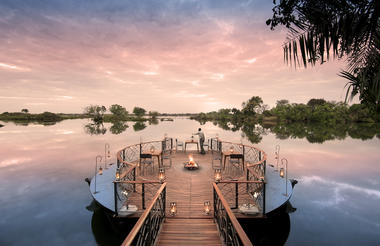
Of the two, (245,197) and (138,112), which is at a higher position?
(138,112)

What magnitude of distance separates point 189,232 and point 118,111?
298 ft

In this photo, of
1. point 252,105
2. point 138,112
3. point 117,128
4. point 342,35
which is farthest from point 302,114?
point 138,112

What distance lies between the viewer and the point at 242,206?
16.8 ft

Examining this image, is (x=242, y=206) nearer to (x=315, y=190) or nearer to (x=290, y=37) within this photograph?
(x=290, y=37)

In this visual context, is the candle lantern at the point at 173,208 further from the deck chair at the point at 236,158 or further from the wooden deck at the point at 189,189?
the deck chair at the point at 236,158

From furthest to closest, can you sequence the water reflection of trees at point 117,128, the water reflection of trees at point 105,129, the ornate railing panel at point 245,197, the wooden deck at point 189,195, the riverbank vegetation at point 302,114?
the riverbank vegetation at point 302,114, the water reflection of trees at point 117,128, the water reflection of trees at point 105,129, the ornate railing panel at point 245,197, the wooden deck at point 189,195

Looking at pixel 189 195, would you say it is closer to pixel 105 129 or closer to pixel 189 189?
pixel 189 189

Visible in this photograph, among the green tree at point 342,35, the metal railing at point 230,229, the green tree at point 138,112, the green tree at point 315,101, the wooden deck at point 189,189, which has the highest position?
the green tree at point 315,101

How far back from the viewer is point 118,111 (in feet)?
281

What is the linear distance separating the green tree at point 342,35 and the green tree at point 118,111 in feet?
300

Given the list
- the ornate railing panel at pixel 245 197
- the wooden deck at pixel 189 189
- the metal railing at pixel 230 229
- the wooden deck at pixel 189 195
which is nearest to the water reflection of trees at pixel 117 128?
the wooden deck at pixel 189 195

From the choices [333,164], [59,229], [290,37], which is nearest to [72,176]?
[59,229]

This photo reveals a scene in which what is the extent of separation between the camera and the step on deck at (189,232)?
363cm

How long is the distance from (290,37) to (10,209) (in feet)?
45.1
